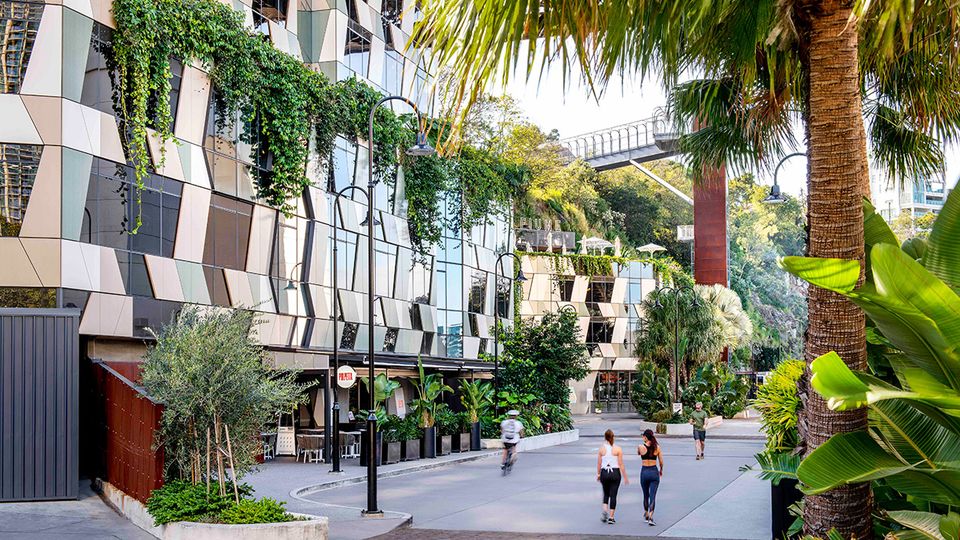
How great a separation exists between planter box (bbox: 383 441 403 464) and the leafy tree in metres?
13.7

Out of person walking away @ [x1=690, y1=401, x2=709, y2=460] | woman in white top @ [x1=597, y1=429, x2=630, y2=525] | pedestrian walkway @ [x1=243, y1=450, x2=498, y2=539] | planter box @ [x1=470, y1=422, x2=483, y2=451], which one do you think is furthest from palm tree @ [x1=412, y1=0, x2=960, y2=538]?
planter box @ [x1=470, y1=422, x2=483, y2=451]

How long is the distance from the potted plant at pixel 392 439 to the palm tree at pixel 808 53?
927 inches

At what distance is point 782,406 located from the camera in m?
13.7

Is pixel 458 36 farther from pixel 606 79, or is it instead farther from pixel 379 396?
pixel 379 396

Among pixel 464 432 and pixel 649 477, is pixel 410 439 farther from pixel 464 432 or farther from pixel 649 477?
pixel 649 477

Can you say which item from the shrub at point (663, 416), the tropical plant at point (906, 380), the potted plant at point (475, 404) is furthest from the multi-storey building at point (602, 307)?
the tropical plant at point (906, 380)

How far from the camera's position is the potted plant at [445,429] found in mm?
34125

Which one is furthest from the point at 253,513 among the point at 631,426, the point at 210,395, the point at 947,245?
the point at 631,426

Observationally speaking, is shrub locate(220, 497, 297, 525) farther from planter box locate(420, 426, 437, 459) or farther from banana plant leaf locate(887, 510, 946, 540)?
planter box locate(420, 426, 437, 459)

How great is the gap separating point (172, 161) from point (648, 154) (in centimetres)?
6031

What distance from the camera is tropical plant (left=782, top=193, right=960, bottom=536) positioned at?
16.6ft

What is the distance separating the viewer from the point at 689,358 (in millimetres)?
60750

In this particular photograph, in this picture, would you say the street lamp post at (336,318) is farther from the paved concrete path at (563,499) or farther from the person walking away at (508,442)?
the person walking away at (508,442)

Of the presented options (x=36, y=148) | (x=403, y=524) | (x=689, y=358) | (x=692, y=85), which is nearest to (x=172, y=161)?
(x=36, y=148)
